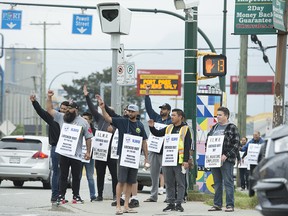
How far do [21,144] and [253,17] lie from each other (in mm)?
11043

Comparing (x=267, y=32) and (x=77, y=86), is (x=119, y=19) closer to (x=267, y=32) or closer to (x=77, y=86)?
(x=267, y=32)

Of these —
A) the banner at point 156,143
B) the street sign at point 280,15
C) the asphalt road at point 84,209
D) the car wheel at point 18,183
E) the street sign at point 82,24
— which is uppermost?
the street sign at point 82,24

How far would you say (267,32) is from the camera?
17000 millimetres

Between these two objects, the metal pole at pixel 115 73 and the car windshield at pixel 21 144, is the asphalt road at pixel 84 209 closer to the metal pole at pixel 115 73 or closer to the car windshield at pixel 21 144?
the metal pole at pixel 115 73

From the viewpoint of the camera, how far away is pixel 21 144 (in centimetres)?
2633

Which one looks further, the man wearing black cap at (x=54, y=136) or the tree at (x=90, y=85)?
the tree at (x=90, y=85)

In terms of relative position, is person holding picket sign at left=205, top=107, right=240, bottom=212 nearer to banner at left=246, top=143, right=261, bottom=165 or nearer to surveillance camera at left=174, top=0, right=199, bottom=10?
surveillance camera at left=174, top=0, right=199, bottom=10

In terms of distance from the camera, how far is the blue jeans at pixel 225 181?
1596 cm

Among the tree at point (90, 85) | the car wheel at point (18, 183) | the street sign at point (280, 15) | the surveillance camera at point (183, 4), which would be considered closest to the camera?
the street sign at point (280, 15)

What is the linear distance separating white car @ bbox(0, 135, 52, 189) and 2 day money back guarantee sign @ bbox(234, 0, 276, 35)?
33.6 feet

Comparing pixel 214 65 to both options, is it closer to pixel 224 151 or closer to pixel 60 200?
pixel 224 151

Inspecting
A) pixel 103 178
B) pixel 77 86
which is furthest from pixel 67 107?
pixel 77 86

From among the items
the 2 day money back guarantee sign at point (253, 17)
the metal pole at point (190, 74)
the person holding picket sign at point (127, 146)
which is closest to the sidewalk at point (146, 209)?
the person holding picket sign at point (127, 146)

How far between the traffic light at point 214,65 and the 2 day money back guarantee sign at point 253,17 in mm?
2027
